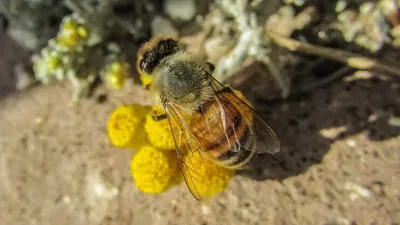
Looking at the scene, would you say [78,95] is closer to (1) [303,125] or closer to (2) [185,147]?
(2) [185,147]

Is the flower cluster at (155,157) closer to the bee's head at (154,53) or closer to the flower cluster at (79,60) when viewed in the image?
the bee's head at (154,53)

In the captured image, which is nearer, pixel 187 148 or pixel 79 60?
pixel 187 148

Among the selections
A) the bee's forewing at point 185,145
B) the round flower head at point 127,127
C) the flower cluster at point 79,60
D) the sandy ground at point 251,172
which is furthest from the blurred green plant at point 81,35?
the bee's forewing at point 185,145

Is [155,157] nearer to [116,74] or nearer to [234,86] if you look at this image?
[234,86]

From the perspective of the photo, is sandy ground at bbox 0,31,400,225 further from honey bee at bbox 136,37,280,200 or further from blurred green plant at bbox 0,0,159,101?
honey bee at bbox 136,37,280,200

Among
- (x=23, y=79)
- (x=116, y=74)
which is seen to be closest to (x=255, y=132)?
(x=116, y=74)

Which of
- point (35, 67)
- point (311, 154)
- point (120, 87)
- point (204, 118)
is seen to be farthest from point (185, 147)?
point (35, 67)
